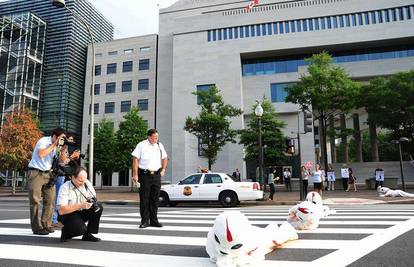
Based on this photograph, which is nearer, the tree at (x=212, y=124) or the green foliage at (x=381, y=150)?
the tree at (x=212, y=124)

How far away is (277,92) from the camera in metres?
40.3

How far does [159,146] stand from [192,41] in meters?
37.8

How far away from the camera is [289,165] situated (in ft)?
122

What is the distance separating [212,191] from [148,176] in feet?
25.9

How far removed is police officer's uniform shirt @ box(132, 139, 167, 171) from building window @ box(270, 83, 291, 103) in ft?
115

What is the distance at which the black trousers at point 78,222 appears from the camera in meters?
5.00

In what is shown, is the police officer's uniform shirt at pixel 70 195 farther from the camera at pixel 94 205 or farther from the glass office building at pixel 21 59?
the glass office building at pixel 21 59

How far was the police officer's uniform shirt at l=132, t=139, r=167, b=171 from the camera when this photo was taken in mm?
6351

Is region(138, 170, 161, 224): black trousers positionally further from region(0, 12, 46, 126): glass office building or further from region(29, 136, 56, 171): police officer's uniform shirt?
region(0, 12, 46, 126): glass office building

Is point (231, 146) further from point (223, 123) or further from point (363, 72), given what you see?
point (363, 72)

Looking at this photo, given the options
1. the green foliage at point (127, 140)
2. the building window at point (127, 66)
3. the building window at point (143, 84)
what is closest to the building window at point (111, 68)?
the building window at point (127, 66)

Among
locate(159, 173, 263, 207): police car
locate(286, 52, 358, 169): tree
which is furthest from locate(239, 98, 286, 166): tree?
locate(159, 173, 263, 207): police car

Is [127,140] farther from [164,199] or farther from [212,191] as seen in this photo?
[212,191]

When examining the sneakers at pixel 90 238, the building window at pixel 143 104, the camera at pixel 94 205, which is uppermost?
the building window at pixel 143 104
